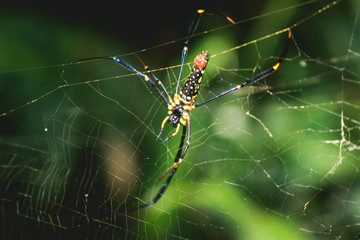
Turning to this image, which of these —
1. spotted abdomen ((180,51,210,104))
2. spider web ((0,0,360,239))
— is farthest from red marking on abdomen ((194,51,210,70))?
spider web ((0,0,360,239))

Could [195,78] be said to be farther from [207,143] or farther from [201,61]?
[207,143]

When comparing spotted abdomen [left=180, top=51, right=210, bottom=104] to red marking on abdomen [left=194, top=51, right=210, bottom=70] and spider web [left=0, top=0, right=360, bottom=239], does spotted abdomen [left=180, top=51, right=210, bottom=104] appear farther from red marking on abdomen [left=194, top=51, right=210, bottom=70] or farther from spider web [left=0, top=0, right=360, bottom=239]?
spider web [left=0, top=0, right=360, bottom=239]

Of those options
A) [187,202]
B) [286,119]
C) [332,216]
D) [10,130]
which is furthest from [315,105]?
[10,130]

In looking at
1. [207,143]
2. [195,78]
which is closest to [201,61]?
[195,78]

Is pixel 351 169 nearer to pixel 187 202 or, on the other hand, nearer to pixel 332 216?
pixel 332 216

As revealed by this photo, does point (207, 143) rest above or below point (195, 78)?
below

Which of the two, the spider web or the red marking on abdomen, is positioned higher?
the red marking on abdomen
